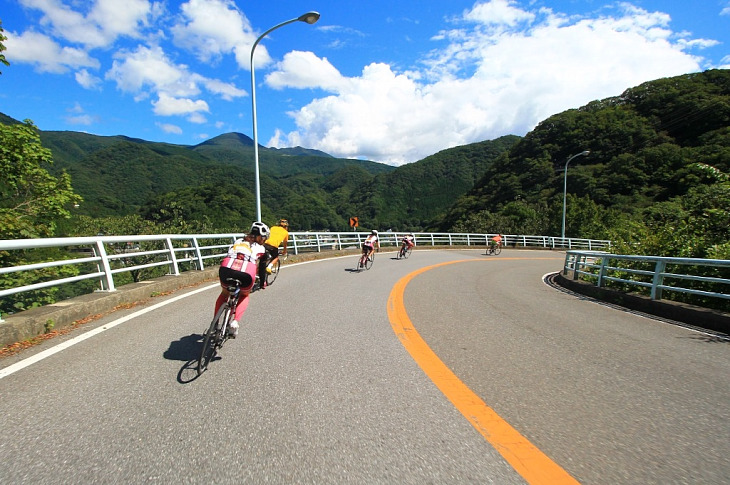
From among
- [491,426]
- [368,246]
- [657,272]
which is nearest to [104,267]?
[491,426]

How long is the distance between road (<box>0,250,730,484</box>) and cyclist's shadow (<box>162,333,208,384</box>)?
0.10ft

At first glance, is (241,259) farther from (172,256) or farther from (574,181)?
(574,181)

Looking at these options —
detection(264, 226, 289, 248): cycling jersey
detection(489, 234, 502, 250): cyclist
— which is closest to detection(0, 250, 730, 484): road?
detection(264, 226, 289, 248): cycling jersey

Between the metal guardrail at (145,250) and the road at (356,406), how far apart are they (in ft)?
3.85

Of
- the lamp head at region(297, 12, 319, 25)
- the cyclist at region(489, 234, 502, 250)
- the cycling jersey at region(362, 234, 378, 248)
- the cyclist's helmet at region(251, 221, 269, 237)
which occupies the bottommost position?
the cyclist at region(489, 234, 502, 250)

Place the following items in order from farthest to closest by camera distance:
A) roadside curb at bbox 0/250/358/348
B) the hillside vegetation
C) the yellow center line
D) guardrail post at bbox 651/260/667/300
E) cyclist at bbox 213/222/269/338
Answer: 1. the hillside vegetation
2. guardrail post at bbox 651/260/667/300
3. roadside curb at bbox 0/250/358/348
4. cyclist at bbox 213/222/269/338
5. the yellow center line

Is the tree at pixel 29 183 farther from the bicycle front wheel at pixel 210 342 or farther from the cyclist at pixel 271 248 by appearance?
the bicycle front wheel at pixel 210 342

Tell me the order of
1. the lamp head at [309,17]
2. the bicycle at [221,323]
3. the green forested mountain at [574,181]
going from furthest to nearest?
1. the green forested mountain at [574,181]
2. the lamp head at [309,17]
3. the bicycle at [221,323]

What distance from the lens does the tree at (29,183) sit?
39.6ft

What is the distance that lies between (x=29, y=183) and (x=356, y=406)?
15667mm

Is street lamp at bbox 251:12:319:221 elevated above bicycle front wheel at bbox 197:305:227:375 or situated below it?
above

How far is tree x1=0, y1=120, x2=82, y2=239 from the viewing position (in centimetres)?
1206

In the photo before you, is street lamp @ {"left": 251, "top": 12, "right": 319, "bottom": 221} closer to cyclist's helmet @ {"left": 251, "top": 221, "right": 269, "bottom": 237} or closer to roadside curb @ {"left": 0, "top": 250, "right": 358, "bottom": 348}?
roadside curb @ {"left": 0, "top": 250, "right": 358, "bottom": 348}

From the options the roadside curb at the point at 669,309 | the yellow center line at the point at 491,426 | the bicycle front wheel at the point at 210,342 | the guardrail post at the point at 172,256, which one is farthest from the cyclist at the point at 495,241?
the bicycle front wheel at the point at 210,342
